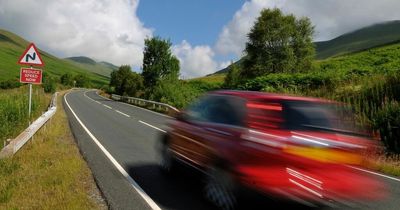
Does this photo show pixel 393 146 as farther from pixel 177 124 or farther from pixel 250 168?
pixel 250 168

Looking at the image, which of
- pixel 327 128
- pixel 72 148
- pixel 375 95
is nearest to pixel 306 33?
pixel 375 95

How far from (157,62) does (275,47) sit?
2230 centimetres

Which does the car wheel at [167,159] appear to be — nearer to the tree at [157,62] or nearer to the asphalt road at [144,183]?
the asphalt road at [144,183]

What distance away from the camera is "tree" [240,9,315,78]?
58.2 m

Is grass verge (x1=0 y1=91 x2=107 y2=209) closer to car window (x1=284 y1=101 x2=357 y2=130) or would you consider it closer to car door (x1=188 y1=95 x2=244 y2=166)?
car door (x1=188 y1=95 x2=244 y2=166)

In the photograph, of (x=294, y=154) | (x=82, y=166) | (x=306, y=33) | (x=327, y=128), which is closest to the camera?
(x=294, y=154)

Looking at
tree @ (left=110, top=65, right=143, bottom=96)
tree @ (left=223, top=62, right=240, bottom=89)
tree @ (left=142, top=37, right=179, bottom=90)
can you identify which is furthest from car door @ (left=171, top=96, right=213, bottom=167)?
tree @ (left=223, top=62, right=240, bottom=89)

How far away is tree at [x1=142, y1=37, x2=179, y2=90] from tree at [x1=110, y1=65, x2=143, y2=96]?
326 cm

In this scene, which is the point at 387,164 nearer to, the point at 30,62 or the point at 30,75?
the point at 30,62

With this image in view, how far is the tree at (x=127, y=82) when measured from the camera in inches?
2089

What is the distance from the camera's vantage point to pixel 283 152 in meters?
5.29

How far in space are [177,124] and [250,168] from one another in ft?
9.59

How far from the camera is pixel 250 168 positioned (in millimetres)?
5383

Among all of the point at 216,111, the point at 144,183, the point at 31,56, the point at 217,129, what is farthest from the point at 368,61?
the point at 217,129
